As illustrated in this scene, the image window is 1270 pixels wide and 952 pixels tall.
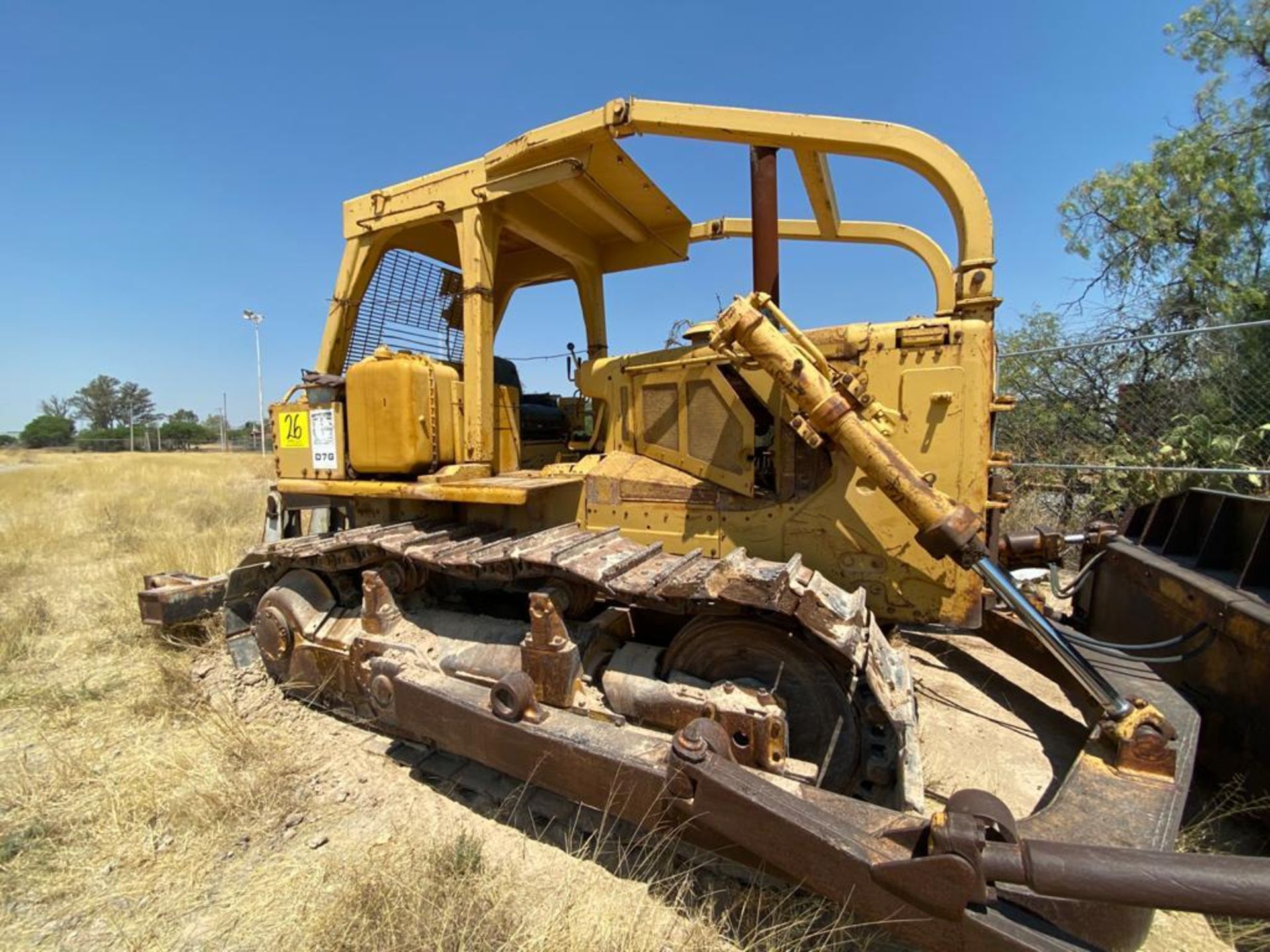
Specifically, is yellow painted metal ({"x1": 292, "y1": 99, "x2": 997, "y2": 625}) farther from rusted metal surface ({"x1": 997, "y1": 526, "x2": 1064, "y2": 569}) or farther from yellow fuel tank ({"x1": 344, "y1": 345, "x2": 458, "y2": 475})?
rusted metal surface ({"x1": 997, "y1": 526, "x2": 1064, "y2": 569})

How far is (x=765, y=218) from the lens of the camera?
352cm

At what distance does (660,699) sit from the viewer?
277 centimetres

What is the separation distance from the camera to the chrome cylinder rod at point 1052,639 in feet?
7.50

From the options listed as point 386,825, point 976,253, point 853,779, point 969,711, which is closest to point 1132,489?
point 969,711

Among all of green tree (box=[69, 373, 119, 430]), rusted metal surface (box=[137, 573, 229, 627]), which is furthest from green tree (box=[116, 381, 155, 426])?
rusted metal surface (box=[137, 573, 229, 627])

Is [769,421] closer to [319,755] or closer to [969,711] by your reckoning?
[969,711]

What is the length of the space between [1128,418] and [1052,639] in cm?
722

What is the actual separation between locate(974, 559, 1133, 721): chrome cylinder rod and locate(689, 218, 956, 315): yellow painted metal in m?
2.60

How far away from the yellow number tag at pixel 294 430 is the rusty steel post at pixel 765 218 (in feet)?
→ 10.8

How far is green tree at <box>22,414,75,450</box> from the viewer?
2253 inches

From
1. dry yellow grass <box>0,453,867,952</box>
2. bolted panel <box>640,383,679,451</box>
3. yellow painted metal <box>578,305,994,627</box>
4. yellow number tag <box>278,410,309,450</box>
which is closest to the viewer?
dry yellow grass <box>0,453,867,952</box>

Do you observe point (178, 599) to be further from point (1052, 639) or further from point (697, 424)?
point (1052, 639)

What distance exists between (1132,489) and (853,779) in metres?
7.18

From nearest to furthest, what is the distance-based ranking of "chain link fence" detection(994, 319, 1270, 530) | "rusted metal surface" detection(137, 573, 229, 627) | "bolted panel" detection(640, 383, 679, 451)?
1. "bolted panel" detection(640, 383, 679, 451)
2. "rusted metal surface" detection(137, 573, 229, 627)
3. "chain link fence" detection(994, 319, 1270, 530)
